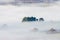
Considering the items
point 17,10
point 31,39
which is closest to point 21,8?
point 17,10

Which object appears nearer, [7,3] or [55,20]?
[55,20]

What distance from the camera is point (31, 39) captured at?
4.38 feet

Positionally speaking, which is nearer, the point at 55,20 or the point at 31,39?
the point at 31,39

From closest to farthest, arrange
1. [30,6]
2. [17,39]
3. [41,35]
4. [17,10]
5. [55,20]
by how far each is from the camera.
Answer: [17,39]
[41,35]
[55,20]
[17,10]
[30,6]

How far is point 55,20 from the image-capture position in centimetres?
182

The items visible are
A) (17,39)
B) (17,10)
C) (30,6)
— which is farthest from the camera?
(30,6)

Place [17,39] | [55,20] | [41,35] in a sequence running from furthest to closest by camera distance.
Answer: [55,20]
[41,35]
[17,39]

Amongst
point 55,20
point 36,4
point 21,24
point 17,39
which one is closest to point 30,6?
point 36,4

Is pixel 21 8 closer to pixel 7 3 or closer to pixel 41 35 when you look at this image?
pixel 7 3

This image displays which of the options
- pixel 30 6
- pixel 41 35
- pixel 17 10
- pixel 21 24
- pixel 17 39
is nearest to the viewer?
pixel 17 39

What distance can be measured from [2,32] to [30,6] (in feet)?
3.43

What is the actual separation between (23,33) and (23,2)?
46.3 inches

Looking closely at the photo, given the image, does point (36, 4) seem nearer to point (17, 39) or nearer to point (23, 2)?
point (23, 2)

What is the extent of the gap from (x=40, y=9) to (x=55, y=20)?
1.85 ft
